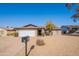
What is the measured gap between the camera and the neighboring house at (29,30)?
167 inches

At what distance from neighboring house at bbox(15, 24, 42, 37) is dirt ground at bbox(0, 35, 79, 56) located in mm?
97

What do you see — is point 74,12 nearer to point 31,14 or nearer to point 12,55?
Answer: point 31,14

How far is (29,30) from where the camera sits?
14.1 feet

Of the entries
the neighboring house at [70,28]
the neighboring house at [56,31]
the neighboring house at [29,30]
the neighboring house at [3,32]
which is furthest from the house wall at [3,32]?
the neighboring house at [70,28]

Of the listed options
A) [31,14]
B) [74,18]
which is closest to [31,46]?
[31,14]

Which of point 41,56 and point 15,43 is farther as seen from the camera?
point 15,43

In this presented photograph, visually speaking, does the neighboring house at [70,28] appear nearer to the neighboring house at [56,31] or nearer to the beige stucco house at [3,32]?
the neighboring house at [56,31]

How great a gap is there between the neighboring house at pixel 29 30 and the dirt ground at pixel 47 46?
10 cm

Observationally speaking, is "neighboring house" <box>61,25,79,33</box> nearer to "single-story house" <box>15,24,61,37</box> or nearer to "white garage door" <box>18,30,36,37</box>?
"single-story house" <box>15,24,61,37</box>

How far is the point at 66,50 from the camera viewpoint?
414 cm

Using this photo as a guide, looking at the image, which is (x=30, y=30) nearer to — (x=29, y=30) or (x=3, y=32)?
(x=29, y=30)

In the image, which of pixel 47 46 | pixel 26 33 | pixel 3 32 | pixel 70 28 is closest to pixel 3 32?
pixel 3 32

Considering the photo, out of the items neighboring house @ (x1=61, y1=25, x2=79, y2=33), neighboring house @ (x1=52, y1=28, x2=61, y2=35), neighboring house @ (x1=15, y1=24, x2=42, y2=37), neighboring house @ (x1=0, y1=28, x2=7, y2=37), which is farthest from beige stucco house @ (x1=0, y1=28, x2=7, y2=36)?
neighboring house @ (x1=61, y1=25, x2=79, y2=33)

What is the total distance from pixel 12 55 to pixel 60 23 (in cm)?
94
